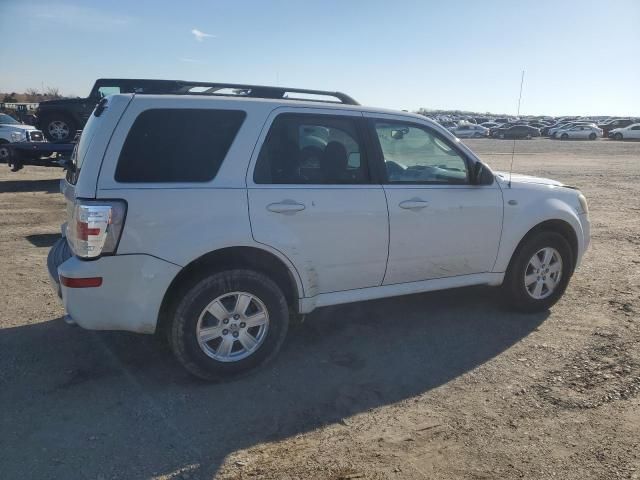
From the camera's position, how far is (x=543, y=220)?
4.90m

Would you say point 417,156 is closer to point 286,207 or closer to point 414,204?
point 414,204

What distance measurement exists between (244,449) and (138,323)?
110 centimetres

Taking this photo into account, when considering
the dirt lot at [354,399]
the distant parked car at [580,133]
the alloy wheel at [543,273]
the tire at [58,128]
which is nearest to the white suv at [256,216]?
the alloy wheel at [543,273]

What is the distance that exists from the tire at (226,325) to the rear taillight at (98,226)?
60cm

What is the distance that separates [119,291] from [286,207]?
1.24m

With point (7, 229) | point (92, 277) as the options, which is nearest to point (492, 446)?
point (92, 277)

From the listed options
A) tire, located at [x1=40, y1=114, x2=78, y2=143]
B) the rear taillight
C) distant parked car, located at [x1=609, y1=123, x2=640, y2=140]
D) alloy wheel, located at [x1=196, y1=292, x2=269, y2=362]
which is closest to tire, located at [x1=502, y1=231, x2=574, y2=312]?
alloy wheel, located at [x1=196, y1=292, x2=269, y2=362]

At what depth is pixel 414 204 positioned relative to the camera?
4.25 meters

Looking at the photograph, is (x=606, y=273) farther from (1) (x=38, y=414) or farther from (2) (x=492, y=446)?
(1) (x=38, y=414)

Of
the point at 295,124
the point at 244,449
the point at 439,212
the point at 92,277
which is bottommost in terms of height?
the point at 244,449

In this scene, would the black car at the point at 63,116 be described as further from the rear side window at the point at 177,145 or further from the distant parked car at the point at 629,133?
the distant parked car at the point at 629,133

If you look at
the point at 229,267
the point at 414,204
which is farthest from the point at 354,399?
the point at 414,204

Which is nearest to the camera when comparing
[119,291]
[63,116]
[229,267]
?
[119,291]

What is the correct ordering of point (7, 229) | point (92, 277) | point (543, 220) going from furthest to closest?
point (7, 229) < point (543, 220) < point (92, 277)
